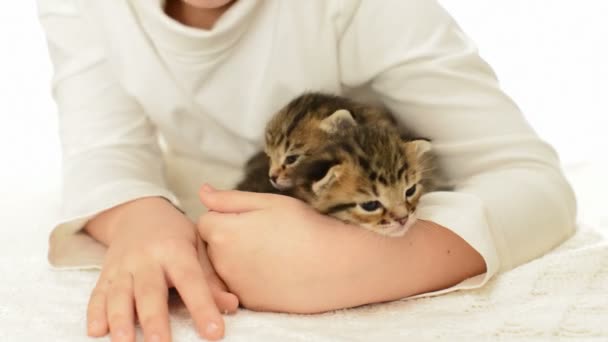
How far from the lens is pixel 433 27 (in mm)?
1228

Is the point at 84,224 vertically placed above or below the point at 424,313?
below

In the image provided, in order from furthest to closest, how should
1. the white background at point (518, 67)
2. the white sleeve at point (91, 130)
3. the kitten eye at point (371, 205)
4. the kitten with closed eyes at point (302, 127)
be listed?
1. the white background at point (518, 67)
2. the white sleeve at point (91, 130)
3. the kitten with closed eyes at point (302, 127)
4. the kitten eye at point (371, 205)

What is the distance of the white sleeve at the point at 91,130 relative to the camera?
1.23 m

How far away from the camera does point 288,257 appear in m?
1.01

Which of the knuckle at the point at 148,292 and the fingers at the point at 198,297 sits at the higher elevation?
the fingers at the point at 198,297

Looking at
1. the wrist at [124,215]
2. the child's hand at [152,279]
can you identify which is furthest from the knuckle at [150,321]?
the wrist at [124,215]

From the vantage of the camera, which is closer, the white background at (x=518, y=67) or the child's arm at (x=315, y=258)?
the child's arm at (x=315, y=258)

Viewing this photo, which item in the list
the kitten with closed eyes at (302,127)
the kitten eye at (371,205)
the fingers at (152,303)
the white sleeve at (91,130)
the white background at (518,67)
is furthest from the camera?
the white background at (518,67)

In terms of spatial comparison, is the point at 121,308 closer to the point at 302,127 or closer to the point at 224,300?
the point at 224,300

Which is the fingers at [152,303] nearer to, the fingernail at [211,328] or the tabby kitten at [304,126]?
the fingernail at [211,328]

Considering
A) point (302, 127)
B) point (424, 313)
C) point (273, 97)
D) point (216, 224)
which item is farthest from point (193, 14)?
point (424, 313)

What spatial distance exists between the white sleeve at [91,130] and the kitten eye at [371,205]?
0.37 m

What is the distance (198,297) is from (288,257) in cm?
13

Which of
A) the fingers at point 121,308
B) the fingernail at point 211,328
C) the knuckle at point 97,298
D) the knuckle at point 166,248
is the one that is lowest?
the knuckle at point 97,298
